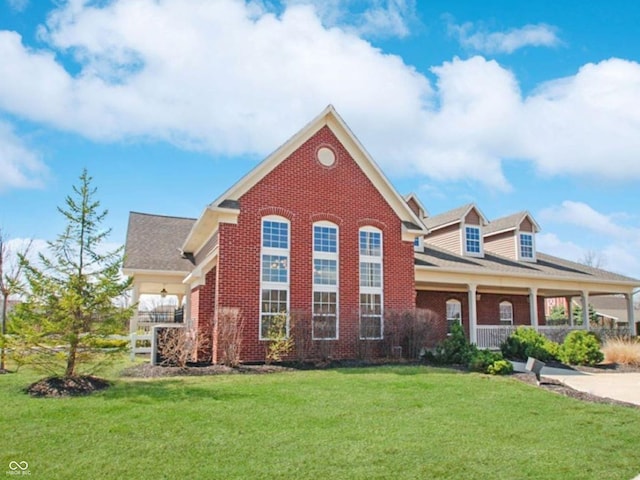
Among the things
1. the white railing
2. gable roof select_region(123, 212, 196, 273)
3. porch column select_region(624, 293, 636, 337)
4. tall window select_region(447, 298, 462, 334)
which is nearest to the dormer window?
tall window select_region(447, 298, 462, 334)

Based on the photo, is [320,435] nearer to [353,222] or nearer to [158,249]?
[353,222]

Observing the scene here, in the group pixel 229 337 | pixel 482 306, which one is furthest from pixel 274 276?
pixel 482 306

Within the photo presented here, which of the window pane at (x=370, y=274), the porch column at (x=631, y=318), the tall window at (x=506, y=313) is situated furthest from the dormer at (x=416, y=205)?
the porch column at (x=631, y=318)

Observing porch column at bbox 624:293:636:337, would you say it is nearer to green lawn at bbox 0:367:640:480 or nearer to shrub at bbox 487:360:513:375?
shrub at bbox 487:360:513:375

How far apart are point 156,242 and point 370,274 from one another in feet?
32.2

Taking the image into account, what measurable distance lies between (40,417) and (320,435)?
4139mm

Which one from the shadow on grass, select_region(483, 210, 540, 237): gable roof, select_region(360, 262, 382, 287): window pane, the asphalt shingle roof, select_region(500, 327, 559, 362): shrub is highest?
select_region(483, 210, 540, 237): gable roof

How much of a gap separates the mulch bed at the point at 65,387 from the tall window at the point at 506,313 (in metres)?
20.3

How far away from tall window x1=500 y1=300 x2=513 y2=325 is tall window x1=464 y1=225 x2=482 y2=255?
3331 mm

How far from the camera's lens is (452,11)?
11953 millimetres

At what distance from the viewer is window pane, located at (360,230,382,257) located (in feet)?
54.5

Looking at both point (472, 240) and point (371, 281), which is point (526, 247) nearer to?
point (472, 240)

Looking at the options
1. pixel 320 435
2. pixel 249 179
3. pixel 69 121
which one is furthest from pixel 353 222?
pixel 320 435

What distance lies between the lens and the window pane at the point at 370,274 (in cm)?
1645
